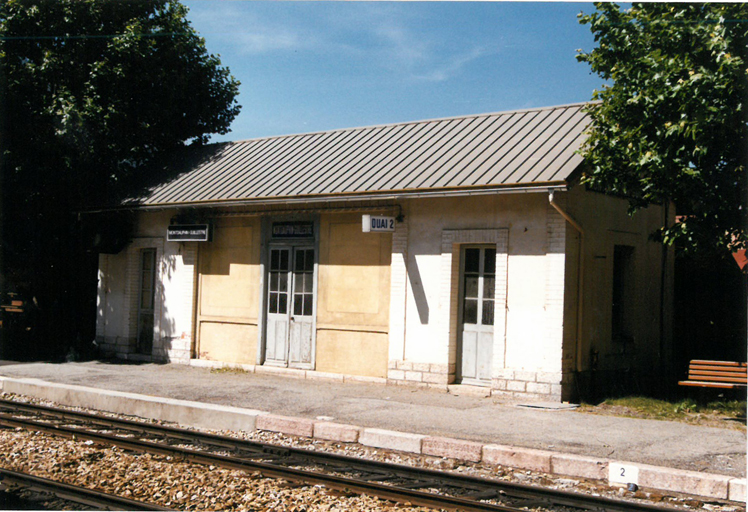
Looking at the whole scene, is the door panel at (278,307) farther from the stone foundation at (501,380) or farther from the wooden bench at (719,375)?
the wooden bench at (719,375)

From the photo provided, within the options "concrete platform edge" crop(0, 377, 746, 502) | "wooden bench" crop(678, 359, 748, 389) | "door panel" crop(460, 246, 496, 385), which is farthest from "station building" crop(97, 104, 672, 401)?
"concrete platform edge" crop(0, 377, 746, 502)

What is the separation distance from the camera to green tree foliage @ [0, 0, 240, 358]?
1595cm

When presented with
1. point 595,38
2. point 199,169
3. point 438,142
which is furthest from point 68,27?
point 595,38

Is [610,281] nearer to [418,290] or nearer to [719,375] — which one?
[719,375]

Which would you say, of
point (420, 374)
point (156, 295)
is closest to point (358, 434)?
point (420, 374)

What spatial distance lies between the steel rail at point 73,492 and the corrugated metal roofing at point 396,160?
7209 mm

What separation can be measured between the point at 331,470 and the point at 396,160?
7.66m

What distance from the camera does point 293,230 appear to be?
45.9 feet

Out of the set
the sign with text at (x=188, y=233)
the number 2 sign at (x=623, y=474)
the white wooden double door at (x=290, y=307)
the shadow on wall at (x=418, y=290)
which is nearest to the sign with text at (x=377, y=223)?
the shadow on wall at (x=418, y=290)

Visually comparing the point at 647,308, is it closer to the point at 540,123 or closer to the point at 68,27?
the point at 540,123

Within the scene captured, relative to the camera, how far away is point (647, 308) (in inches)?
541

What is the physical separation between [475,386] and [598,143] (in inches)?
175

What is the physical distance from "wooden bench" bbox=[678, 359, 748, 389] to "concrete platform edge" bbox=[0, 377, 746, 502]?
386 cm

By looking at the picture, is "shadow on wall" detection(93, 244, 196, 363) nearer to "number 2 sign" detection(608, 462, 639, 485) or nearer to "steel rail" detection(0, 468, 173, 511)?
"steel rail" detection(0, 468, 173, 511)
